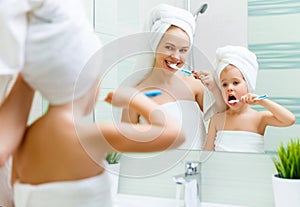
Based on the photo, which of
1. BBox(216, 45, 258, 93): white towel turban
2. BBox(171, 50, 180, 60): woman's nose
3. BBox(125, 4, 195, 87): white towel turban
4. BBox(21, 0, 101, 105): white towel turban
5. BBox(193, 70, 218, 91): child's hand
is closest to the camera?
BBox(21, 0, 101, 105): white towel turban

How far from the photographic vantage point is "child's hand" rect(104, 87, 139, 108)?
0.43 m

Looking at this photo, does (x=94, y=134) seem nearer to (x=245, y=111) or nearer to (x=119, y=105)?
(x=119, y=105)

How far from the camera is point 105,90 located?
47 cm

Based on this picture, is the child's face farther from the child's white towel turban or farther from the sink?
the sink

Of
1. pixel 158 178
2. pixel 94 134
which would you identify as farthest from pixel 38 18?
pixel 158 178

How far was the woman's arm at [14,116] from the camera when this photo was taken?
0.43 meters

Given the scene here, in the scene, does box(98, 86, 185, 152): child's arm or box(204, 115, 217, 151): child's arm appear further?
box(204, 115, 217, 151): child's arm

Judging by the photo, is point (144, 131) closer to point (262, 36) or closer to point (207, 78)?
point (207, 78)

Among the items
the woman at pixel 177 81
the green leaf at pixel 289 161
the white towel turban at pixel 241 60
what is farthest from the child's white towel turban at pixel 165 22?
the green leaf at pixel 289 161

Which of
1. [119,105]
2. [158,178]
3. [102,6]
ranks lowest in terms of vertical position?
[158,178]

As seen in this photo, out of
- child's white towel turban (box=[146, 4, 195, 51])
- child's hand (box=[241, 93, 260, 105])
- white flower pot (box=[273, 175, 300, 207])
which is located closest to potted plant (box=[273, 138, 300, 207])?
white flower pot (box=[273, 175, 300, 207])

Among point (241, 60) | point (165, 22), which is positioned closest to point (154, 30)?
point (165, 22)

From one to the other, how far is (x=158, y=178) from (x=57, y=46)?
2.48 ft

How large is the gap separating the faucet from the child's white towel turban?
34 cm
